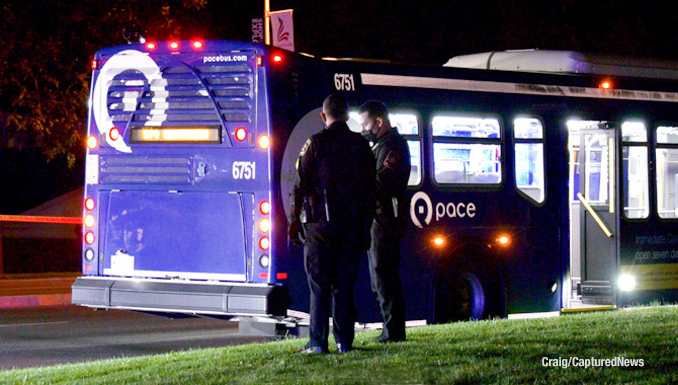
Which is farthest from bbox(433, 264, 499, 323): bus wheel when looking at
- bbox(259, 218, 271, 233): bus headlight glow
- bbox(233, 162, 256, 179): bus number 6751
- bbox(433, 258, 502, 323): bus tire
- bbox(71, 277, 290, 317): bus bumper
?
bbox(233, 162, 256, 179): bus number 6751

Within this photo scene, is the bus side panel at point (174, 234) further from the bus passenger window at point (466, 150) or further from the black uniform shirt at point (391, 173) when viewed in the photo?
the bus passenger window at point (466, 150)

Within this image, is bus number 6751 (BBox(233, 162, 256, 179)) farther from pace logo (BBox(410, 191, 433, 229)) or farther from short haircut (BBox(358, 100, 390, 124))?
pace logo (BBox(410, 191, 433, 229))

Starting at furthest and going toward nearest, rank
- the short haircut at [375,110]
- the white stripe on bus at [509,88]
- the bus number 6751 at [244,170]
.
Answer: the white stripe on bus at [509,88], the bus number 6751 at [244,170], the short haircut at [375,110]

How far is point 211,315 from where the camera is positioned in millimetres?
10438

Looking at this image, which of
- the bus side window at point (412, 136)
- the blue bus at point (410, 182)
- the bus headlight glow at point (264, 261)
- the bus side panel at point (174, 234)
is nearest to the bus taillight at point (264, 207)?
the blue bus at point (410, 182)

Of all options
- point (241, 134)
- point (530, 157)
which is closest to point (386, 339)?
point (241, 134)

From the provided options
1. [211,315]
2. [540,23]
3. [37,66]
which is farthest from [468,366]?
[540,23]

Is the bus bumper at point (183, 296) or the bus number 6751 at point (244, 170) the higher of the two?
the bus number 6751 at point (244, 170)

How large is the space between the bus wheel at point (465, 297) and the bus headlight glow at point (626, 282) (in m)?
2.03

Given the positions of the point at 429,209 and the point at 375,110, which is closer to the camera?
the point at 375,110

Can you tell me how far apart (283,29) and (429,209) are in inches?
511

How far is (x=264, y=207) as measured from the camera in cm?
1024

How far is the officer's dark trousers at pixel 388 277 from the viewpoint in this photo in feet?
30.1

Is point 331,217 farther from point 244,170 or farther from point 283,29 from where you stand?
point 283,29
